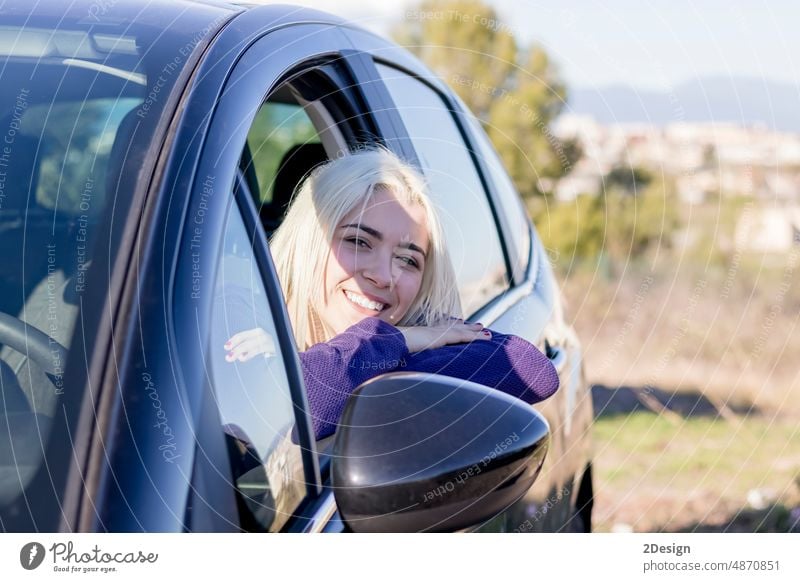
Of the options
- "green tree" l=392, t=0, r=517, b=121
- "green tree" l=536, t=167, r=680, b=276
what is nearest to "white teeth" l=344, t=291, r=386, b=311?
"green tree" l=392, t=0, r=517, b=121

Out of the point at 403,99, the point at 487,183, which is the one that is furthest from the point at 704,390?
the point at 403,99

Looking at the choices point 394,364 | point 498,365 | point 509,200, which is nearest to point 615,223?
point 509,200

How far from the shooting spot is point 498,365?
203 centimetres

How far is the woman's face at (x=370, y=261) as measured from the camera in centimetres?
210

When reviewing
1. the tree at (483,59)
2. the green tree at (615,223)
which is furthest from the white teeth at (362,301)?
Result: the green tree at (615,223)

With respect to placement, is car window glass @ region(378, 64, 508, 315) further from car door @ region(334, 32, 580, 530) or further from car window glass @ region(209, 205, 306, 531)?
car window glass @ region(209, 205, 306, 531)

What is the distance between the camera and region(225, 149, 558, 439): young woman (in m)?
2.04

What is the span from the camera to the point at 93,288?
1.37 meters

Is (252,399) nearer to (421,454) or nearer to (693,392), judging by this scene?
(421,454)

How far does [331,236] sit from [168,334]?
0.83 m

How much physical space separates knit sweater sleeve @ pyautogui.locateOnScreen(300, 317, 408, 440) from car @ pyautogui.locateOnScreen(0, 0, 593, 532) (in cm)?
10

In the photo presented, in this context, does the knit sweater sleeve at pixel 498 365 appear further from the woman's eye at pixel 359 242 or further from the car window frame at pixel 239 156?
the car window frame at pixel 239 156
